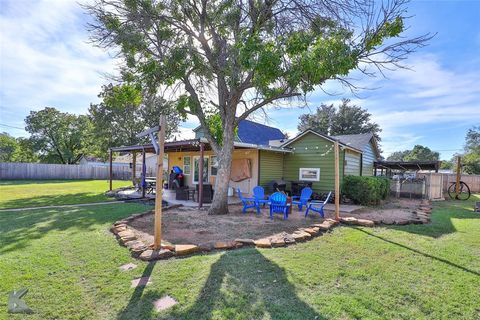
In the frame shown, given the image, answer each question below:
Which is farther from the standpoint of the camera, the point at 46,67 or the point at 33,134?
the point at 33,134

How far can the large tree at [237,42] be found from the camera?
236 inches

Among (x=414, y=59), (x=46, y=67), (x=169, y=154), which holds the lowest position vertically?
(x=169, y=154)

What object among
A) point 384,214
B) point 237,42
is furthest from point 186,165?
point 384,214

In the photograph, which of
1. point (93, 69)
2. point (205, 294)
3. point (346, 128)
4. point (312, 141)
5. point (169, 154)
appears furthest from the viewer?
point (346, 128)

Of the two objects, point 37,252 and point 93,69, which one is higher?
point 93,69

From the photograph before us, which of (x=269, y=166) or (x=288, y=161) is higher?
(x=288, y=161)

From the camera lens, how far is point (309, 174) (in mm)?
12492

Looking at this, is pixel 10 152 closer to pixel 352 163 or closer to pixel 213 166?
pixel 213 166

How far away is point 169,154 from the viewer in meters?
15.8

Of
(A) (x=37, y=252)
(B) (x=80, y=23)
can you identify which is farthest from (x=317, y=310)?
(B) (x=80, y=23)

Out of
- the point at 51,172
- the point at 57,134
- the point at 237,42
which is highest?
the point at 57,134

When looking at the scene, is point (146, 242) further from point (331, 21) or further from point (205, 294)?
point (331, 21)

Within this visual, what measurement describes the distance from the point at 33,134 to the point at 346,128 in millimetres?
37692

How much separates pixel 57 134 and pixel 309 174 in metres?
33.1
